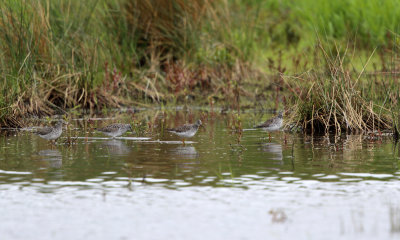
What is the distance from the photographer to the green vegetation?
12.5 m

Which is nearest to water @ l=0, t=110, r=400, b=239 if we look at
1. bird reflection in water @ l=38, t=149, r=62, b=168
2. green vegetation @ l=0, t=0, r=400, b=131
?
bird reflection in water @ l=38, t=149, r=62, b=168

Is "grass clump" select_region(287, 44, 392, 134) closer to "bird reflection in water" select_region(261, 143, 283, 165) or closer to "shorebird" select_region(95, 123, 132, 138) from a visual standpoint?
"bird reflection in water" select_region(261, 143, 283, 165)

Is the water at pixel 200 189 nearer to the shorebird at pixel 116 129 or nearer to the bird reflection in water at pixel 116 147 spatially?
the bird reflection in water at pixel 116 147

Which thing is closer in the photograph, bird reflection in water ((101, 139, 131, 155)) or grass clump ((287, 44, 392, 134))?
bird reflection in water ((101, 139, 131, 155))

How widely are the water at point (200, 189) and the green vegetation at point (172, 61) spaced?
1200mm

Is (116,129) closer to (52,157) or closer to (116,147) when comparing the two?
(116,147)

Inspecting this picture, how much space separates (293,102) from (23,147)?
488cm

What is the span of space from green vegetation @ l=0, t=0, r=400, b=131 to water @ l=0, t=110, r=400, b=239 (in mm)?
1200

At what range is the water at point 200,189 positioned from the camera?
5.83m

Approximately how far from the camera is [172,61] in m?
18.6

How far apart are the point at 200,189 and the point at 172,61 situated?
37.9ft

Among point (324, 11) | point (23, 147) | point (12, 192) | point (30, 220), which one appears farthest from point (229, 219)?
point (324, 11)

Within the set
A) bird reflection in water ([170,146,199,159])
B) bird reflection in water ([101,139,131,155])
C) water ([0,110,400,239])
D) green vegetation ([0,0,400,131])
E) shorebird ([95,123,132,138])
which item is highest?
green vegetation ([0,0,400,131])

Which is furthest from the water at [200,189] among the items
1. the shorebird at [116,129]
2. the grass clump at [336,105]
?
the grass clump at [336,105]
